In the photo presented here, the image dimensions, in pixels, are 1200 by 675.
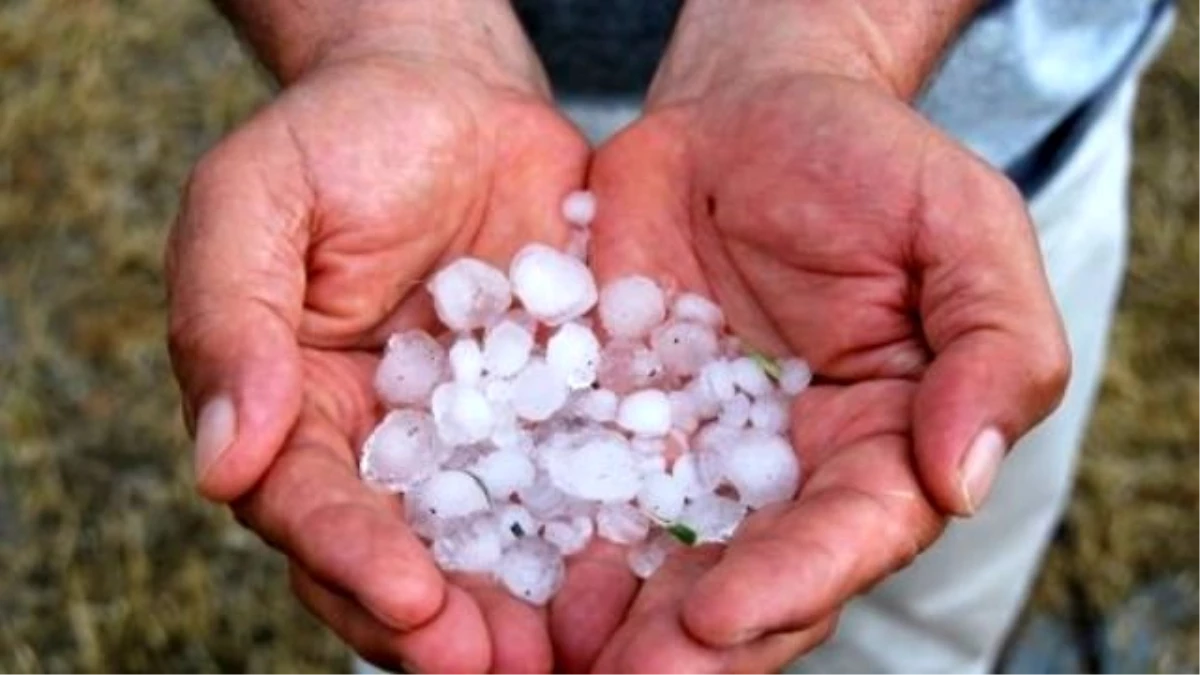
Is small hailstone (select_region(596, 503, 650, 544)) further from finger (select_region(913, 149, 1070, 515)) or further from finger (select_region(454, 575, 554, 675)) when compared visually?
finger (select_region(913, 149, 1070, 515))

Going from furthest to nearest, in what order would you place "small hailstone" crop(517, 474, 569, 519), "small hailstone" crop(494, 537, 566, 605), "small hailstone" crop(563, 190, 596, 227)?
1. "small hailstone" crop(563, 190, 596, 227)
2. "small hailstone" crop(517, 474, 569, 519)
3. "small hailstone" crop(494, 537, 566, 605)

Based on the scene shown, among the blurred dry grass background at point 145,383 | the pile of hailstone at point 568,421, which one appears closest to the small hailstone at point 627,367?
the pile of hailstone at point 568,421

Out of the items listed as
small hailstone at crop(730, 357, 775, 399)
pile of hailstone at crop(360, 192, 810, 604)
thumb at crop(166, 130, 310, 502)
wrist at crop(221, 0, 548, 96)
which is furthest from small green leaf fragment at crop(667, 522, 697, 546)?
wrist at crop(221, 0, 548, 96)

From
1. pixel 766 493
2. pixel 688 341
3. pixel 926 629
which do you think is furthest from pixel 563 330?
pixel 926 629

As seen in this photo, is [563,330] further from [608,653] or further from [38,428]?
[38,428]

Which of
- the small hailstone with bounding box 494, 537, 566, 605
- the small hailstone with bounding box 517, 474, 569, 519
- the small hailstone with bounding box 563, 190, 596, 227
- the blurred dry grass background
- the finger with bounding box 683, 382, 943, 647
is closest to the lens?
the finger with bounding box 683, 382, 943, 647

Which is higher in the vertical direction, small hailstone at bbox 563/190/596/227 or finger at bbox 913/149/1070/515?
finger at bbox 913/149/1070/515
